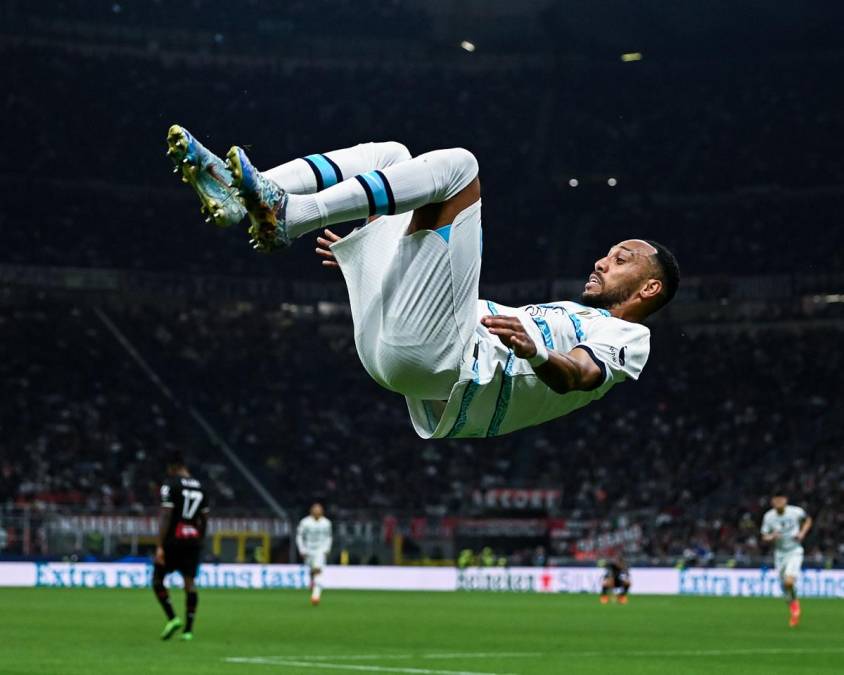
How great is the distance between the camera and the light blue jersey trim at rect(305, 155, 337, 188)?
7254 millimetres

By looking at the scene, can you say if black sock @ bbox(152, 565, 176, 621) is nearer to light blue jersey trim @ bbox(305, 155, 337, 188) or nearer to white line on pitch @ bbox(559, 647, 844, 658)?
white line on pitch @ bbox(559, 647, 844, 658)

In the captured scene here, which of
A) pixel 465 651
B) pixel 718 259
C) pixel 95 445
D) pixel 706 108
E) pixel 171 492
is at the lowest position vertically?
pixel 465 651

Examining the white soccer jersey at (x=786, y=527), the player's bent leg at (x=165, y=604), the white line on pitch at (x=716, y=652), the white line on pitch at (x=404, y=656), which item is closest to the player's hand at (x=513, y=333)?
the white line on pitch at (x=404, y=656)

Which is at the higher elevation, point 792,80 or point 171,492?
point 792,80

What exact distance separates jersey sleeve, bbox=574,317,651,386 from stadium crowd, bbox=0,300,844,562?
32.4m

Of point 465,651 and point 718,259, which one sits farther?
point 718,259

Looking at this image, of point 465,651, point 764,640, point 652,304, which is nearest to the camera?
point 652,304

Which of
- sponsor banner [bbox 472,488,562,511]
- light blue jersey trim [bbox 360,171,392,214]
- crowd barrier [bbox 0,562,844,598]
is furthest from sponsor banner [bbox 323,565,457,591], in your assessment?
light blue jersey trim [bbox 360,171,392,214]

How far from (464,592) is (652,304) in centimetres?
→ 2974

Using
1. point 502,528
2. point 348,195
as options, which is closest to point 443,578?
point 502,528

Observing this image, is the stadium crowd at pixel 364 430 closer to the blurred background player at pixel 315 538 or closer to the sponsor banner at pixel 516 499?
the sponsor banner at pixel 516 499

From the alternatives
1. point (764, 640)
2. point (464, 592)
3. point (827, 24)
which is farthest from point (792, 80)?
point (764, 640)

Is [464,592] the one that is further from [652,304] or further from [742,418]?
[652,304]

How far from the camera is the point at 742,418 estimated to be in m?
46.6
